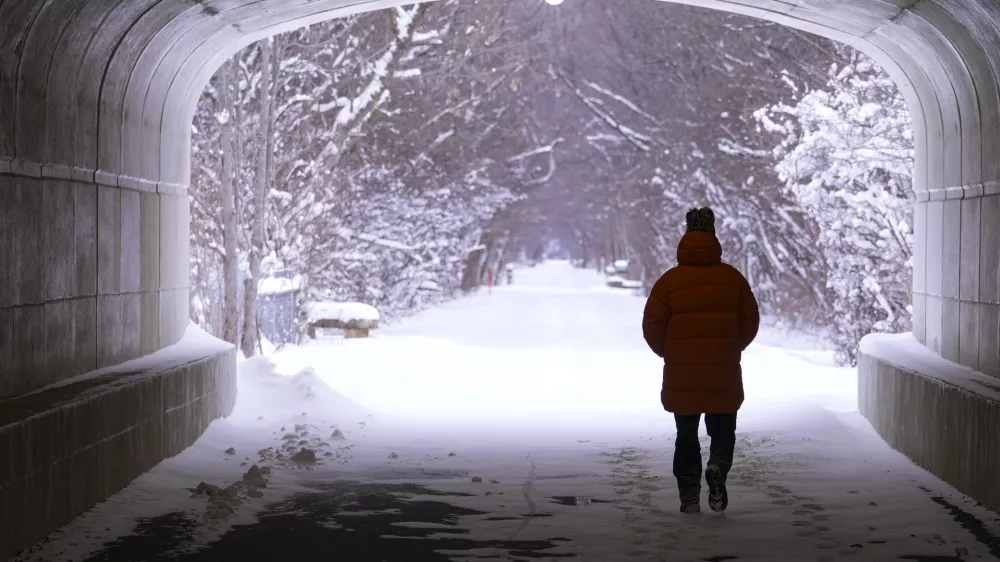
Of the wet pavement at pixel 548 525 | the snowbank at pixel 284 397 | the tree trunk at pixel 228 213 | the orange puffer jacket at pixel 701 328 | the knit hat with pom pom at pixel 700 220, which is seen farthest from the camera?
the tree trunk at pixel 228 213

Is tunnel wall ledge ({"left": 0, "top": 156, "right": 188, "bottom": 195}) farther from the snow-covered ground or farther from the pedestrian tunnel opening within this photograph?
the pedestrian tunnel opening

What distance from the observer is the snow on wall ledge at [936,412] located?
8812 millimetres

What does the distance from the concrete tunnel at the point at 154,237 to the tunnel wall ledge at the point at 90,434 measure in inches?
0.6

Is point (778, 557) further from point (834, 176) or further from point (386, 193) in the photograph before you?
point (386, 193)

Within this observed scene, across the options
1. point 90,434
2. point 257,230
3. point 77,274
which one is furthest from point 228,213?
point 90,434

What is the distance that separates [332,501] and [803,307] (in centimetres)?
2687

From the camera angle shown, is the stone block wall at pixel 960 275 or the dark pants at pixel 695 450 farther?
the stone block wall at pixel 960 275

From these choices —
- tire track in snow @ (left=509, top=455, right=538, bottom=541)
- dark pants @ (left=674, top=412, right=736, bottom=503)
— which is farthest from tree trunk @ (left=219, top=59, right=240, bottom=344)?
dark pants @ (left=674, top=412, right=736, bottom=503)

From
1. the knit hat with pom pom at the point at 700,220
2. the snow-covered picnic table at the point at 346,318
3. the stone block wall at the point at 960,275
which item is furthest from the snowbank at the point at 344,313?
the knit hat with pom pom at the point at 700,220

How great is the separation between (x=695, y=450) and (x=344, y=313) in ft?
60.9

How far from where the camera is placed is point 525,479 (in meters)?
10.2

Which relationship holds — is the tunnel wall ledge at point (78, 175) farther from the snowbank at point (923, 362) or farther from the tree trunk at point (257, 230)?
the tree trunk at point (257, 230)

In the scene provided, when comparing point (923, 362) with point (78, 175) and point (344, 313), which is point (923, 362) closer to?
point (78, 175)

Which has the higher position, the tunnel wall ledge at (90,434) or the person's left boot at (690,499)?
the tunnel wall ledge at (90,434)
